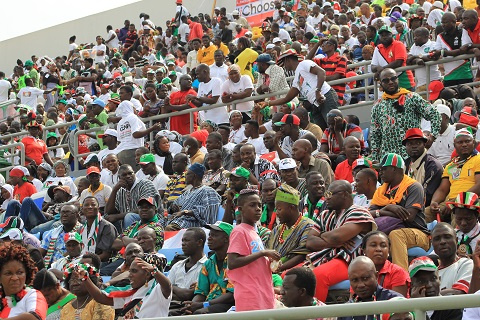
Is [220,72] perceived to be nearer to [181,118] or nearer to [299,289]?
[181,118]

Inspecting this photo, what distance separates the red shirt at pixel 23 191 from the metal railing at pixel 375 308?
37.7 ft

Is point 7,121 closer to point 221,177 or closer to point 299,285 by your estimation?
point 221,177

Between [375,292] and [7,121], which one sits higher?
[7,121]

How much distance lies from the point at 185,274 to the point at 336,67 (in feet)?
21.6

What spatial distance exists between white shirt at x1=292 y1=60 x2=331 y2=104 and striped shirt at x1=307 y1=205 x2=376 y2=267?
5381 mm

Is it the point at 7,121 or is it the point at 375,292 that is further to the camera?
the point at 7,121

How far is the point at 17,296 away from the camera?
25.4 ft

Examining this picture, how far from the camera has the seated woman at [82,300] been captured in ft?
32.1

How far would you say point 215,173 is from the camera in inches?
522

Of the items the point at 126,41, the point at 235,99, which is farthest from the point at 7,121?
the point at 235,99

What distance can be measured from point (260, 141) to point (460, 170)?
170 inches

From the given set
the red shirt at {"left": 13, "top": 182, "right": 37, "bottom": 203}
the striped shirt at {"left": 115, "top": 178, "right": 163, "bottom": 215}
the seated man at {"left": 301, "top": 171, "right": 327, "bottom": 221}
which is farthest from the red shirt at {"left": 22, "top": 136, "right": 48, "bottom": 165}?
the seated man at {"left": 301, "top": 171, "right": 327, "bottom": 221}

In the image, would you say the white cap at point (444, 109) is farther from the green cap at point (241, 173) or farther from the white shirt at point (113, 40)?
the white shirt at point (113, 40)

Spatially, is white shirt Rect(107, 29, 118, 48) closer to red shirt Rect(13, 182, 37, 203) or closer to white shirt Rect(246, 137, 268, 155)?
red shirt Rect(13, 182, 37, 203)
